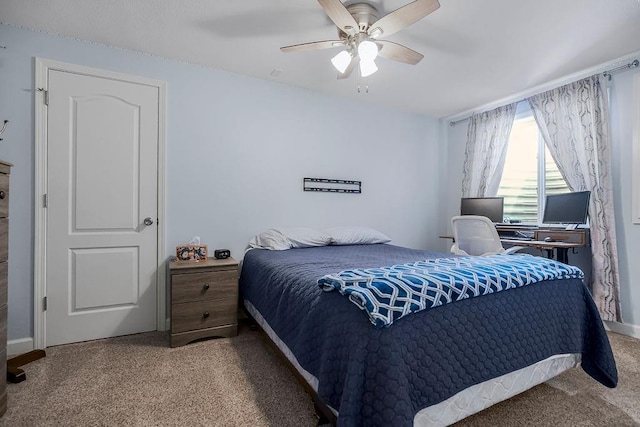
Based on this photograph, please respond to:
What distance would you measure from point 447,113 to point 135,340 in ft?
14.2

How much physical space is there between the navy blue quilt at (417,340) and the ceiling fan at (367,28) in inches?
56.2

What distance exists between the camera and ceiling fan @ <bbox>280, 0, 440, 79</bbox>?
1.70m

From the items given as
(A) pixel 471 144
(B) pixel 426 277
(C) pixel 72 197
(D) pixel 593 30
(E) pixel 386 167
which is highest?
(D) pixel 593 30

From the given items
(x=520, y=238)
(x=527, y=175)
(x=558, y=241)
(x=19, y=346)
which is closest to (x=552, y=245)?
(x=558, y=241)

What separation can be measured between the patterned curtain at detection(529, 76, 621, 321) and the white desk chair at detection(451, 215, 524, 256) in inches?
26.7

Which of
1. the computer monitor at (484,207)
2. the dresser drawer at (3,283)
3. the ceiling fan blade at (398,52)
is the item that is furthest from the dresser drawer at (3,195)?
the computer monitor at (484,207)

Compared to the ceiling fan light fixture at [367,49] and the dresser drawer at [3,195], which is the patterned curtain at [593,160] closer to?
the ceiling fan light fixture at [367,49]

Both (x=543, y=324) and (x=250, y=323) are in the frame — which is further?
(x=250, y=323)

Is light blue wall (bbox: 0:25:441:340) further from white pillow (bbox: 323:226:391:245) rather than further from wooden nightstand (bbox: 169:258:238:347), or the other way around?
wooden nightstand (bbox: 169:258:238:347)

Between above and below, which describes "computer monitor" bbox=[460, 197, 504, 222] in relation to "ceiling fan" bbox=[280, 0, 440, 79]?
below

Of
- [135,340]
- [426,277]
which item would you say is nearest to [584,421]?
[426,277]

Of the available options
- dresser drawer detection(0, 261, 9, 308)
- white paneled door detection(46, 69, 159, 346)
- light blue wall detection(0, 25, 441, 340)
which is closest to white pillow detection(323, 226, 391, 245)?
light blue wall detection(0, 25, 441, 340)

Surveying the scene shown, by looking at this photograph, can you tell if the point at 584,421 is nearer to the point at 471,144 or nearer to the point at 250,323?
→ the point at 250,323

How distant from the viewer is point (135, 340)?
2420 mm
